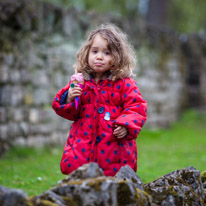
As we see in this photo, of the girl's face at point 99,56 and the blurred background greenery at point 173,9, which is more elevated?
the blurred background greenery at point 173,9

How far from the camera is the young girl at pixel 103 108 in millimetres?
2930

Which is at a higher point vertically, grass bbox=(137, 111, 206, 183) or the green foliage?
the green foliage

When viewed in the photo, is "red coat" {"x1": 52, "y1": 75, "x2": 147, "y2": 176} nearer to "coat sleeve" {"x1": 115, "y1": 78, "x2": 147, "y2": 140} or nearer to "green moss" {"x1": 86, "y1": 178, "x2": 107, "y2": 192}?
"coat sleeve" {"x1": 115, "y1": 78, "x2": 147, "y2": 140}

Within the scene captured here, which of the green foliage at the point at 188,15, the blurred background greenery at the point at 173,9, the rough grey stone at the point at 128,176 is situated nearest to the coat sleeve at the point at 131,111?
the rough grey stone at the point at 128,176

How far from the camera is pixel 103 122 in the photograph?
2.97 meters

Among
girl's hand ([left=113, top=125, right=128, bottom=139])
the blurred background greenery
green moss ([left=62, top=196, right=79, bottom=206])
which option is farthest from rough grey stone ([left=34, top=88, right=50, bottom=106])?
the blurred background greenery

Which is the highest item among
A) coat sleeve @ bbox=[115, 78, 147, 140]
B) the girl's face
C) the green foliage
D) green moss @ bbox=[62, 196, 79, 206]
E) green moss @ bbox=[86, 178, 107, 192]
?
the green foliage

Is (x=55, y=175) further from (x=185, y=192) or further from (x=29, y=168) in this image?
(x=185, y=192)

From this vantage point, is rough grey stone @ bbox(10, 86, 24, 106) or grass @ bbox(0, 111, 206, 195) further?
rough grey stone @ bbox(10, 86, 24, 106)

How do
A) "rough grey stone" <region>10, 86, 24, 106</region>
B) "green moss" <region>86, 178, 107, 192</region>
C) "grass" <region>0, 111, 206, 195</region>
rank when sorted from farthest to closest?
"rough grey stone" <region>10, 86, 24, 106</region>, "grass" <region>0, 111, 206, 195</region>, "green moss" <region>86, 178, 107, 192</region>

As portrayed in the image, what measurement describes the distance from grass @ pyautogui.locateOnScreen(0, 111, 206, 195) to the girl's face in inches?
55.5

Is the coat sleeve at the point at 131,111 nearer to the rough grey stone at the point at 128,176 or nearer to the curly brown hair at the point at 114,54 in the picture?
the curly brown hair at the point at 114,54

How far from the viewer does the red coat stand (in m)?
2.93

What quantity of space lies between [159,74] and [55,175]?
19.8 feet
